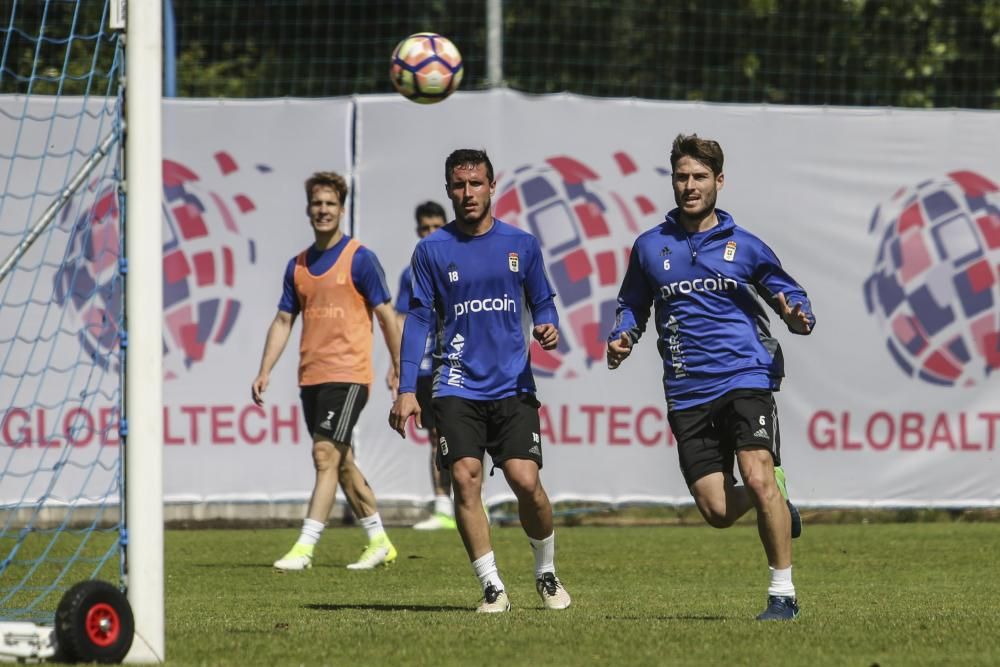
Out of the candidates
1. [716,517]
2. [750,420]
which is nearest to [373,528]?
[716,517]

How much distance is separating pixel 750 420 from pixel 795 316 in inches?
19.7

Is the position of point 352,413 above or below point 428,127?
below

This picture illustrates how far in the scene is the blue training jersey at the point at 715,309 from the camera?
26.5 ft

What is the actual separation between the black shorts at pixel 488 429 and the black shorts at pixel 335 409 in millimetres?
3022

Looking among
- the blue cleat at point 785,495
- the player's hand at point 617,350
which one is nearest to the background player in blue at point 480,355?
the player's hand at point 617,350

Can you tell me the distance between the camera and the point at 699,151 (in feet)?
26.6

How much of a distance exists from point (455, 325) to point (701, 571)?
11.0 ft

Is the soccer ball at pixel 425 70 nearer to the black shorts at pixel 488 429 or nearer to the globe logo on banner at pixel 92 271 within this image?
the black shorts at pixel 488 429

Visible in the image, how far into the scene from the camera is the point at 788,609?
7.75 m

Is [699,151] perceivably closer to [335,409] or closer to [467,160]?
[467,160]

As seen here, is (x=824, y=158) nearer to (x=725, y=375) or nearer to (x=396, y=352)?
(x=396, y=352)

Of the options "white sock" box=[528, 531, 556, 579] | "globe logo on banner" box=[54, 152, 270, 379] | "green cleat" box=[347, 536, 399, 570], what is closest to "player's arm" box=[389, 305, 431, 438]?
"white sock" box=[528, 531, 556, 579]

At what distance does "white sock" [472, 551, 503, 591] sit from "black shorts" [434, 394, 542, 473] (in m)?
0.45

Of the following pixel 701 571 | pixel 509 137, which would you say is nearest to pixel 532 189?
pixel 509 137
